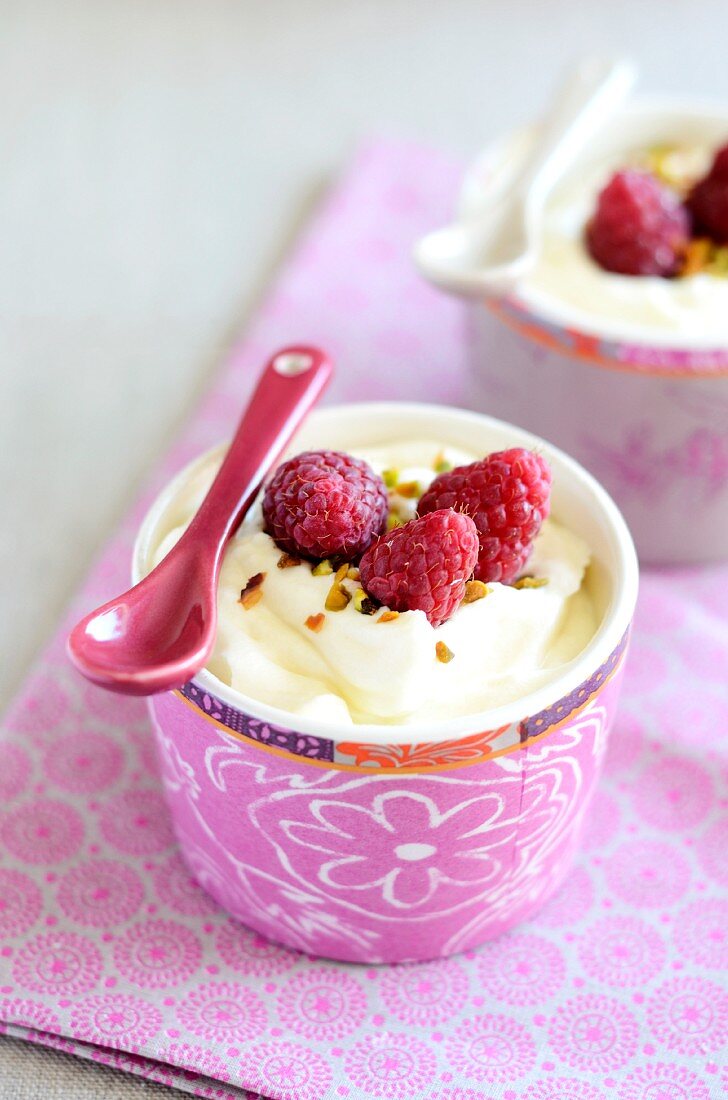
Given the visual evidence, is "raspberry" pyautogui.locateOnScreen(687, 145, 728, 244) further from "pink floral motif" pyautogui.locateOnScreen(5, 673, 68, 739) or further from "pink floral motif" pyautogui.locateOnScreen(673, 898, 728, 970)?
"pink floral motif" pyautogui.locateOnScreen(5, 673, 68, 739)

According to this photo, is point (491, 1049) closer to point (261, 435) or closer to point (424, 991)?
point (424, 991)

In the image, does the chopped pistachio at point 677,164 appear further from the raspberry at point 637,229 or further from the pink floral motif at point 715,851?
the pink floral motif at point 715,851

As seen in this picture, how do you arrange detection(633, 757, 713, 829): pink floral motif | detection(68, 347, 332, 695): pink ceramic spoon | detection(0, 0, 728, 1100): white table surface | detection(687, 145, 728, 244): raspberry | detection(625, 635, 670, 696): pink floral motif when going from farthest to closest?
1. detection(0, 0, 728, 1100): white table surface
2. detection(687, 145, 728, 244): raspberry
3. detection(625, 635, 670, 696): pink floral motif
4. detection(633, 757, 713, 829): pink floral motif
5. detection(68, 347, 332, 695): pink ceramic spoon

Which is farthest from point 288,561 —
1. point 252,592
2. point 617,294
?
point 617,294

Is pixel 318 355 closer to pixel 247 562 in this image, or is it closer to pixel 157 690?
pixel 247 562

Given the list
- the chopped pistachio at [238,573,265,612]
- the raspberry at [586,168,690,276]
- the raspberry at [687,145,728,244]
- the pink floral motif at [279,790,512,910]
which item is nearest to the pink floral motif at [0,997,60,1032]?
the pink floral motif at [279,790,512,910]

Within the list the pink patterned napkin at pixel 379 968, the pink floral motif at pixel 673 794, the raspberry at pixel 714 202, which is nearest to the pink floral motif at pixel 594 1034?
the pink patterned napkin at pixel 379 968

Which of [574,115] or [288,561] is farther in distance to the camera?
[574,115]
